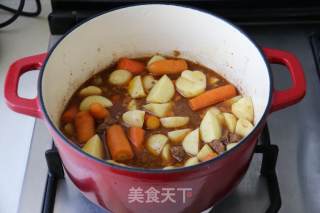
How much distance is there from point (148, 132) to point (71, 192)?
0.16 metres

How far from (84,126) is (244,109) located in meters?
0.26

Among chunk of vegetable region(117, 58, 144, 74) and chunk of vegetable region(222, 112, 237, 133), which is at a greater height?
chunk of vegetable region(117, 58, 144, 74)

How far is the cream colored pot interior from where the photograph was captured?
79 cm

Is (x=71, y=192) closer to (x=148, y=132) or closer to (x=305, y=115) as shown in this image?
(x=148, y=132)

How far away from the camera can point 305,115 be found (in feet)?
3.05

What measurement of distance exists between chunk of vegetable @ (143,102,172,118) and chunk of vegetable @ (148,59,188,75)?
82 millimetres

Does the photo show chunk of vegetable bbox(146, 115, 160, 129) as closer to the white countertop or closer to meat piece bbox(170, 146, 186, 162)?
Answer: meat piece bbox(170, 146, 186, 162)

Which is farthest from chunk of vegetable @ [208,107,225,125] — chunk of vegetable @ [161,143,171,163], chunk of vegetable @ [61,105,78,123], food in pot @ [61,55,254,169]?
chunk of vegetable @ [61,105,78,123]

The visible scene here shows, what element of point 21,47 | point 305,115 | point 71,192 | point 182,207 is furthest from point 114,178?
point 21,47

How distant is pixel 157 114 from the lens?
0.83 meters

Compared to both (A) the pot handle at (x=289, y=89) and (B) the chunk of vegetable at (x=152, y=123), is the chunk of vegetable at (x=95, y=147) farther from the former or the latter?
(A) the pot handle at (x=289, y=89)

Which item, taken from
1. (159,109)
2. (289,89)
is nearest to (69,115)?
(159,109)

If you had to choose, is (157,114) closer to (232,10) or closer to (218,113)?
(218,113)

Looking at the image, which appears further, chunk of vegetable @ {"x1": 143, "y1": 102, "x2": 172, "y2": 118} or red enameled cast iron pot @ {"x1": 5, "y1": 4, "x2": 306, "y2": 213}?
chunk of vegetable @ {"x1": 143, "y1": 102, "x2": 172, "y2": 118}
